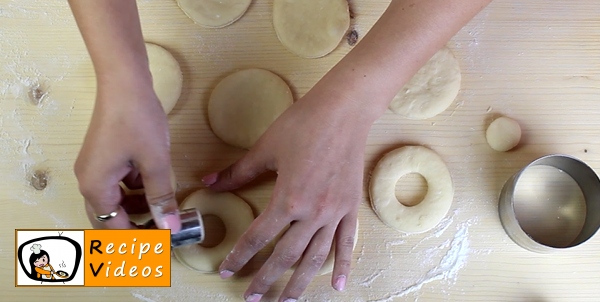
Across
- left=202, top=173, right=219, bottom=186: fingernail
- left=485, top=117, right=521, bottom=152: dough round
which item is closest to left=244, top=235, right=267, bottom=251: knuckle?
left=202, top=173, right=219, bottom=186: fingernail

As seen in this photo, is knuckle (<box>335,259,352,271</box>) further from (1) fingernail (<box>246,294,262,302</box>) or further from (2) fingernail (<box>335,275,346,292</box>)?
(1) fingernail (<box>246,294,262,302</box>)

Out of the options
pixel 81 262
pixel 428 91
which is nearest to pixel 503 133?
pixel 428 91

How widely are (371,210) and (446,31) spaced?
515mm

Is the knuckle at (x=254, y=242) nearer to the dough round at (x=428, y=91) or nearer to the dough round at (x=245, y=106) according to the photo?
the dough round at (x=245, y=106)

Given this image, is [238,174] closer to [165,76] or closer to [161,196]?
[161,196]

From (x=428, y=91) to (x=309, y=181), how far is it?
0.50 m

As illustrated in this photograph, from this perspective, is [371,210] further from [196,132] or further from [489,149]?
[196,132]

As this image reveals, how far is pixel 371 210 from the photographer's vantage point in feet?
3.90

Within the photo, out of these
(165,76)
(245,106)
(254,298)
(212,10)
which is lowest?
(254,298)

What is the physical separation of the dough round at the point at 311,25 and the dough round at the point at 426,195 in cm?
37

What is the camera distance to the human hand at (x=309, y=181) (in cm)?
93

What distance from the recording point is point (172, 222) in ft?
3.01

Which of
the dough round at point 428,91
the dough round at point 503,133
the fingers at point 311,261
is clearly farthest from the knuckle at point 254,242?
the dough round at point 503,133

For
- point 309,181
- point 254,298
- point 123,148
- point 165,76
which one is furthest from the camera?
point 165,76
